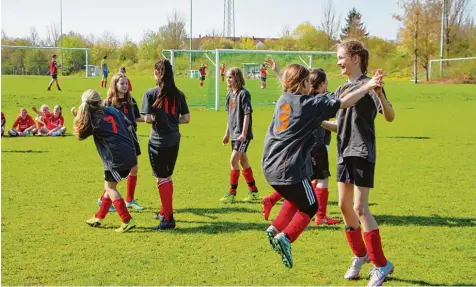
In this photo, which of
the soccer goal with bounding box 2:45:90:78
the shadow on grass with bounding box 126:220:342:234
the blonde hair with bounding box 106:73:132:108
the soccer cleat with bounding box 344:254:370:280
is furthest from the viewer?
the soccer goal with bounding box 2:45:90:78

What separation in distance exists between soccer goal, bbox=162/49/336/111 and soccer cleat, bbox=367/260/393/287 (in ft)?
62.8

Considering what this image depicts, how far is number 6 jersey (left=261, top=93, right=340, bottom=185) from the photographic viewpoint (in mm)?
5004

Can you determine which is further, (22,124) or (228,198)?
(22,124)

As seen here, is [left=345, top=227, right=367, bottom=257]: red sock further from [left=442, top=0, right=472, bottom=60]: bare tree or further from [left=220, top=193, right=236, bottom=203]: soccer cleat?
[left=442, top=0, right=472, bottom=60]: bare tree

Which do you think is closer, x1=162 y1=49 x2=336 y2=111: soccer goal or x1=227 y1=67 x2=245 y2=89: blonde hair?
x1=227 y1=67 x2=245 y2=89: blonde hair

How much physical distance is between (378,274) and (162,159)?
3039 millimetres

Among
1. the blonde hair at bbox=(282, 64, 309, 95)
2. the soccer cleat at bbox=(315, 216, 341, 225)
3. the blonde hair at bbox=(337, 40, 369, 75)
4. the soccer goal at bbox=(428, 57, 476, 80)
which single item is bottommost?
→ the soccer cleat at bbox=(315, 216, 341, 225)

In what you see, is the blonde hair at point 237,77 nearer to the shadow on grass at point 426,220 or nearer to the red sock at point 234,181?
the red sock at point 234,181

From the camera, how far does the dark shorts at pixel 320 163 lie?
24.4 feet

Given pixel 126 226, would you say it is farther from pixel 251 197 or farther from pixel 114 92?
pixel 251 197

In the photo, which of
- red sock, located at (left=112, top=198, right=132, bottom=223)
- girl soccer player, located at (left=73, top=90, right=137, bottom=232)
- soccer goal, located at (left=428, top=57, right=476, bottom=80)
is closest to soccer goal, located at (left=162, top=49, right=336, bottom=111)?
girl soccer player, located at (left=73, top=90, right=137, bottom=232)

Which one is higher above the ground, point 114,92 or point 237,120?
point 114,92

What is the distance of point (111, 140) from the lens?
7031mm

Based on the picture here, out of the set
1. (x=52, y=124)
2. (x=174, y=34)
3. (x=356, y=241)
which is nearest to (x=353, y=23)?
(x=174, y=34)
